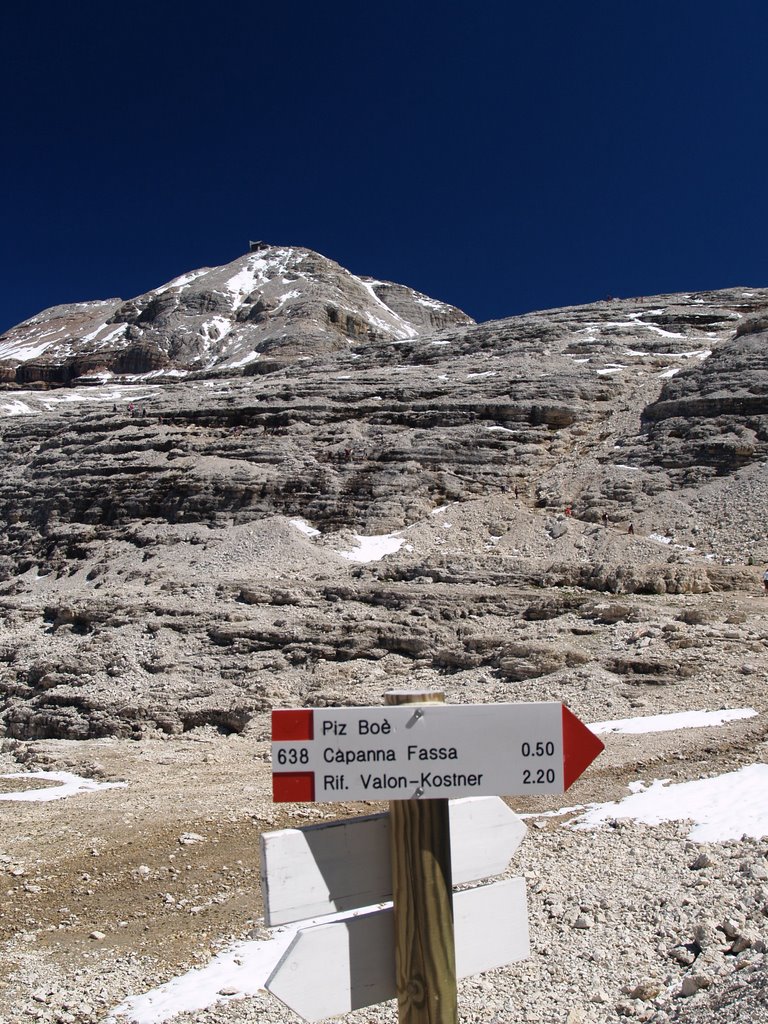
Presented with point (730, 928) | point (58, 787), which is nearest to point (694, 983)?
point (730, 928)

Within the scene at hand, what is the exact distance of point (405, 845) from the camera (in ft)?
8.41

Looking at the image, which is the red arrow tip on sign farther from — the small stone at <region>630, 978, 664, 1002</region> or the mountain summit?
the mountain summit

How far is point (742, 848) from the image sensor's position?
6.48 metres

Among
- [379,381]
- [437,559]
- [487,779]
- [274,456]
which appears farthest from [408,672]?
[379,381]

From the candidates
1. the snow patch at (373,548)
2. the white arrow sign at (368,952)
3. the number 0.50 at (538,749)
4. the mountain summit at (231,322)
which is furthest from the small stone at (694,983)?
the mountain summit at (231,322)

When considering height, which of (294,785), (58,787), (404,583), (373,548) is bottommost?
(58,787)

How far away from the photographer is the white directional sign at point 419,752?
258cm

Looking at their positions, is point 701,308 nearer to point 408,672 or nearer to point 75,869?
point 408,672

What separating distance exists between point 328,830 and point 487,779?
59 cm

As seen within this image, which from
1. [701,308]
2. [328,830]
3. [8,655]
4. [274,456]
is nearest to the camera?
[328,830]

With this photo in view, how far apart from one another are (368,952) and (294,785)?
0.60 metres

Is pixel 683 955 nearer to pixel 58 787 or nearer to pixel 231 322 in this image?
pixel 58 787

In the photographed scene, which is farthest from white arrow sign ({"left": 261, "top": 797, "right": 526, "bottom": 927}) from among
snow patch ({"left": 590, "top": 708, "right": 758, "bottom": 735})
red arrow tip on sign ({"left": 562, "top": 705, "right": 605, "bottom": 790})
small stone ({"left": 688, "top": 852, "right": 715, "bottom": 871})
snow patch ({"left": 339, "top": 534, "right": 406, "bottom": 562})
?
snow patch ({"left": 339, "top": 534, "right": 406, "bottom": 562})

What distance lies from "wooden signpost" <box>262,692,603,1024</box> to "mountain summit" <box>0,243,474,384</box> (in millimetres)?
90973
